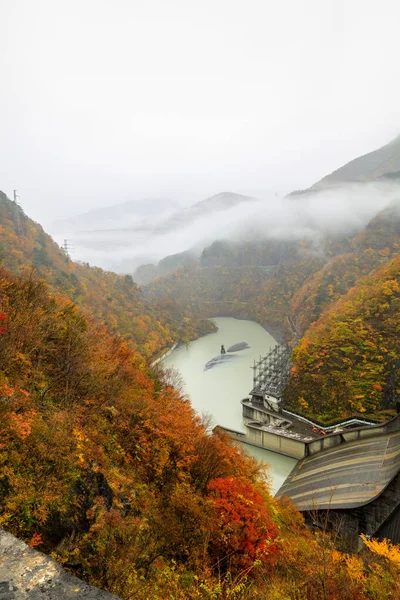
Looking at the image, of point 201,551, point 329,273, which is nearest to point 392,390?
point 201,551

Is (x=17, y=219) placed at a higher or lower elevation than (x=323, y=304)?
higher

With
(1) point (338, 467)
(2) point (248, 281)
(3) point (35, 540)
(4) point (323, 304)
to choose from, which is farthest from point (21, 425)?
(2) point (248, 281)

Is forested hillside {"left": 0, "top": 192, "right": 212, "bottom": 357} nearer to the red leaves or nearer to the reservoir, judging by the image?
the reservoir

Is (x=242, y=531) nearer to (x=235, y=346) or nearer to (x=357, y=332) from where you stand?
(x=357, y=332)

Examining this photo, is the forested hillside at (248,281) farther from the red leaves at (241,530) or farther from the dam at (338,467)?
the red leaves at (241,530)

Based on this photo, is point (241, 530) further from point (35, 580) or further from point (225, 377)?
point (225, 377)
